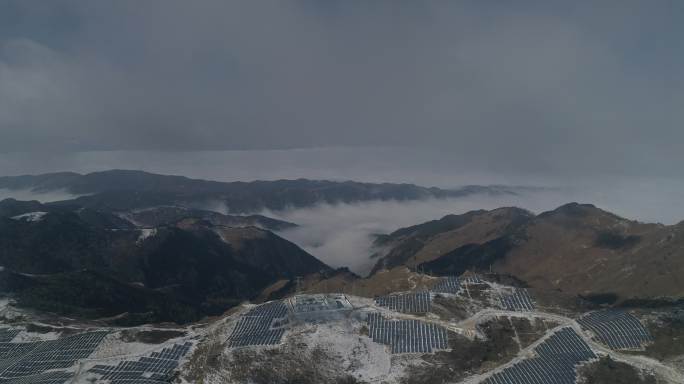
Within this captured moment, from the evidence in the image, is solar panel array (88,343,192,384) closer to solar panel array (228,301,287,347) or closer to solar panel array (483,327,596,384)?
solar panel array (228,301,287,347)

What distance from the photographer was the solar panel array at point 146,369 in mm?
108688

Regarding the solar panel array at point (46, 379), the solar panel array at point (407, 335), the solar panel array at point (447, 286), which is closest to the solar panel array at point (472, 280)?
the solar panel array at point (447, 286)

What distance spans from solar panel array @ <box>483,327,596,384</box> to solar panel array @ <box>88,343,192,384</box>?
78.5 meters

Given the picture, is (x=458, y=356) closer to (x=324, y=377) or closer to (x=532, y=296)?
(x=324, y=377)

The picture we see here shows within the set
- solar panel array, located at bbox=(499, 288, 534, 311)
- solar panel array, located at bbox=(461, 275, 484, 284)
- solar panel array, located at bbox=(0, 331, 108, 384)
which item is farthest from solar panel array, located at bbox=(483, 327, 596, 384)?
solar panel array, located at bbox=(0, 331, 108, 384)

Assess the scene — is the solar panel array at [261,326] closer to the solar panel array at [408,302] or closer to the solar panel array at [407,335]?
the solar panel array at [407,335]

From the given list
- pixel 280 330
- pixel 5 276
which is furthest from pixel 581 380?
pixel 5 276

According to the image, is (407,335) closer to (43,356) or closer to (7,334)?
(43,356)

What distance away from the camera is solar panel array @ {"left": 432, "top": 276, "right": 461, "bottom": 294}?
497 ft

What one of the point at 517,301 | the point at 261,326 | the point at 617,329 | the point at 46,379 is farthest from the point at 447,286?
the point at 46,379

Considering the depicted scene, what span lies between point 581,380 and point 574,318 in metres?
31.0

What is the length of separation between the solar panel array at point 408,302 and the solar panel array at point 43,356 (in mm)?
86215

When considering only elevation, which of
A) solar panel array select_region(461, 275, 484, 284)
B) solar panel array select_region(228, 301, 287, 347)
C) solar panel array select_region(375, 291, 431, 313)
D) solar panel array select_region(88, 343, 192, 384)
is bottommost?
solar panel array select_region(88, 343, 192, 384)

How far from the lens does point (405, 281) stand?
7362 inches
